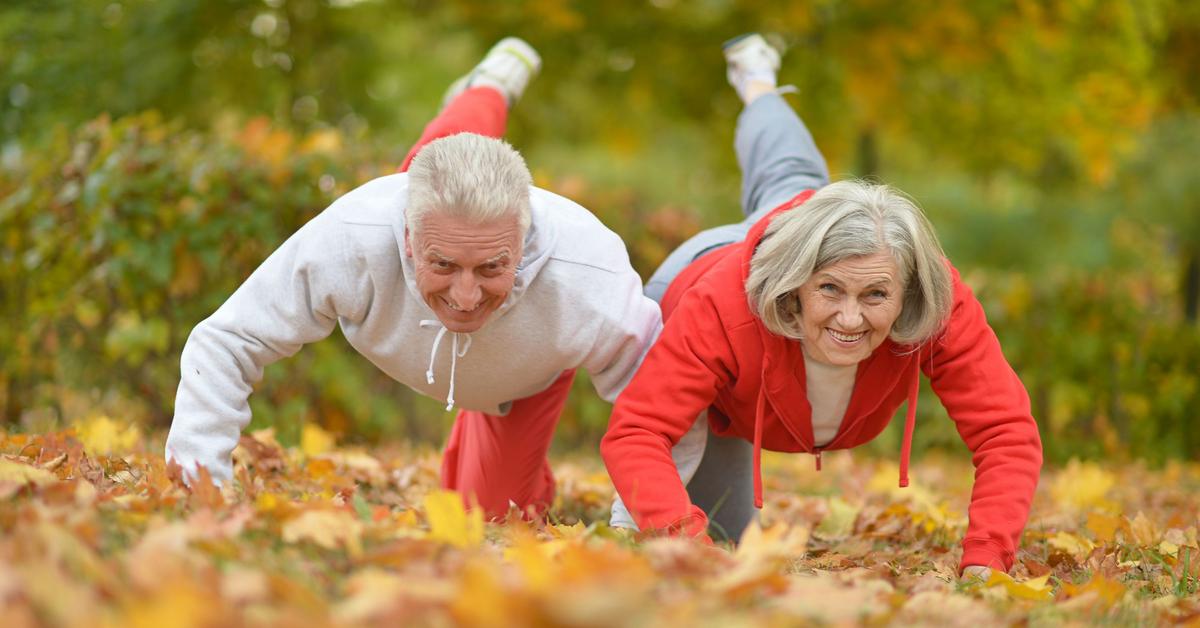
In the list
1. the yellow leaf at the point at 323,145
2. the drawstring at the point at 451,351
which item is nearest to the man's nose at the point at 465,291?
the drawstring at the point at 451,351

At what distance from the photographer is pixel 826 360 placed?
3.26 metres

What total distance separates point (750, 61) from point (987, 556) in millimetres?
2319

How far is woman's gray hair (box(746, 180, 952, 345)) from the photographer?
3.08 m

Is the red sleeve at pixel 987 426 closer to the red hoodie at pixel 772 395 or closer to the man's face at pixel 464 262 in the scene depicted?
the red hoodie at pixel 772 395

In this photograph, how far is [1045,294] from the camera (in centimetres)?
710

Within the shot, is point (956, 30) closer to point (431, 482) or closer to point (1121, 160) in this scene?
point (1121, 160)

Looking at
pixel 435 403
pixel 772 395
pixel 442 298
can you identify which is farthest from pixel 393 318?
pixel 435 403

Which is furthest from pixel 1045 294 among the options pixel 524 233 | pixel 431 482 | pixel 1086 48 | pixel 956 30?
pixel 524 233

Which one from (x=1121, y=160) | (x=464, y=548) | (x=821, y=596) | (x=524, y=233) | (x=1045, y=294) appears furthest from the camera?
(x=1121, y=160)

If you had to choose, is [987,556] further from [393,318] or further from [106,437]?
[106,437]

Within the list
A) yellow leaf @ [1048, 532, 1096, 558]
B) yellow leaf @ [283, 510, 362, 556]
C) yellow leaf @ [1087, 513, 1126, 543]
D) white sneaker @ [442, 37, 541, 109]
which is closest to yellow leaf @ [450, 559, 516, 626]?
yellow leaf @ [283, 510, 362, 556]

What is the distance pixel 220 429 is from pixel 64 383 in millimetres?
2909

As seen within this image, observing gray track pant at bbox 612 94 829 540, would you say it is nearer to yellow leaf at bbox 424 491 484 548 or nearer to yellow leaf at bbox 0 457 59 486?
yellow leaf at bbox 424 491 484 548

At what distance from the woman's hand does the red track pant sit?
138 centimetres
